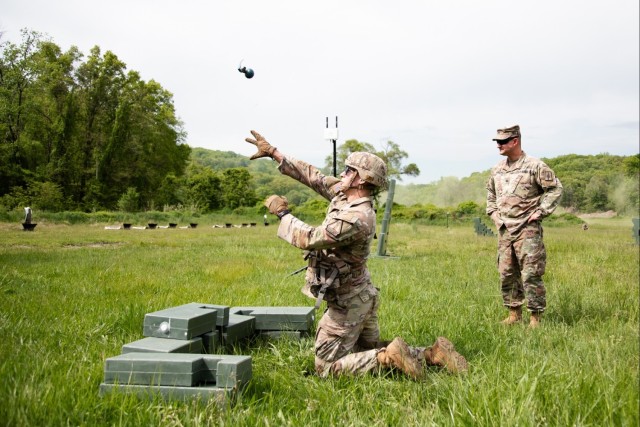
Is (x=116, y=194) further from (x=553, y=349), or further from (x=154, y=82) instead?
(x=553, y=349)

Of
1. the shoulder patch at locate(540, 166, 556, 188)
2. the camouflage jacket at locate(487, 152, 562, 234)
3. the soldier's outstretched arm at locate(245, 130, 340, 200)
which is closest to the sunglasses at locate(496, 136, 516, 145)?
the camouflage jacket at locate(487, 152, 562, 234)

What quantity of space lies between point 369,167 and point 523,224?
2.86 meters

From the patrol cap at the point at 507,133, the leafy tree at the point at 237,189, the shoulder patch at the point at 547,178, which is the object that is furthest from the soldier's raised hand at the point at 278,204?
the leafy tree at the point at 237,189

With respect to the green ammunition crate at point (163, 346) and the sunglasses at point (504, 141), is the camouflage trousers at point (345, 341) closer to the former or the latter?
the green ammunition crate at point (163, 346)

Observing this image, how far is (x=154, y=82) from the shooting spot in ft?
31.3

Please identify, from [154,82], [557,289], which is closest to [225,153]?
[154,82]

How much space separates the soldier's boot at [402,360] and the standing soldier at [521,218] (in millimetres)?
2363

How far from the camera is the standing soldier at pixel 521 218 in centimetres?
585

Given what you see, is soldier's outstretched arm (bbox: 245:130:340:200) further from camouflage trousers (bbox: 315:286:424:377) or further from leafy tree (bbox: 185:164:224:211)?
leafy tree (bbox: 185:164:224:211)

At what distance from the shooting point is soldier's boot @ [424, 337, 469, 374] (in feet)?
12.1

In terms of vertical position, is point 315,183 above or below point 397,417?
above

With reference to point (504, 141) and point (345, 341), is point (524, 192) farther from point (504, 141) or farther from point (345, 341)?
point (345, 341)

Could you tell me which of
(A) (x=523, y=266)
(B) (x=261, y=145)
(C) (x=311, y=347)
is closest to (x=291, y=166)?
(B) (x=261, y=145)

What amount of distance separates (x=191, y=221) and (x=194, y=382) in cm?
2958
